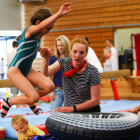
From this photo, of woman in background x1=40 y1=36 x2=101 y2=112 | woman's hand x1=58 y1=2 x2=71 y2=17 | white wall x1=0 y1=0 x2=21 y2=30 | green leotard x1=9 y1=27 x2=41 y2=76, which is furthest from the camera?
white wall x1=0 y1=0 x2=21 y2=30

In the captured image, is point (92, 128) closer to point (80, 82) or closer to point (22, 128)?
point (80, 82)

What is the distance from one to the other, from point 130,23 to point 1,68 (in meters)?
5.01

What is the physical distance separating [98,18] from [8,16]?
6.08 m

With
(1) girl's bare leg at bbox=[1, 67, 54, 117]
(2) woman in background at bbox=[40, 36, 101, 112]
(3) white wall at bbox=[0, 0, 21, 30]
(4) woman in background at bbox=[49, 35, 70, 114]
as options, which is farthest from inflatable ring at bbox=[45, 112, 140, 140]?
(3) white wall at bbox=[0, 0, 21, 30]

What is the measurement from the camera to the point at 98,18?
28.7 ft

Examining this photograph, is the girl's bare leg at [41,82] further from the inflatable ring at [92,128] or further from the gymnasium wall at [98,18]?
the gymnasium wall at [98,18]

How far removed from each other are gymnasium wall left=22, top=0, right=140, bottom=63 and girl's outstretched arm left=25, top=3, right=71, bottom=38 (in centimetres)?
634

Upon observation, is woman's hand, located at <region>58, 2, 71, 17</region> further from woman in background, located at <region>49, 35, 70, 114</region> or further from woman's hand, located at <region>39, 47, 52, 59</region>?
woman in background, located at <region>49, 35, 70, 114</region>

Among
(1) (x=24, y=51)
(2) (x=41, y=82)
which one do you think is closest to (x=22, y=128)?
(2) (x=41, y=82)

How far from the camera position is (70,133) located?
5.71 feet

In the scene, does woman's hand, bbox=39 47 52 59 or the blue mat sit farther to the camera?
the blue mat

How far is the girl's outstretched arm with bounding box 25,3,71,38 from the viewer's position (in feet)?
6.13

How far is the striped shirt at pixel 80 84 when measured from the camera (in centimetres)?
202

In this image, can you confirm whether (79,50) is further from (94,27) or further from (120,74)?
(94,27)
